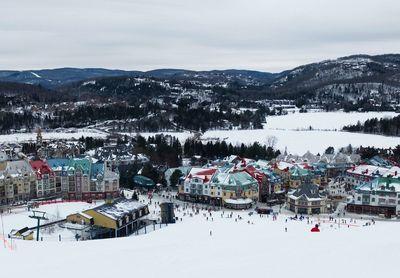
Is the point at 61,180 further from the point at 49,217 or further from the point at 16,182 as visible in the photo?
the point at 49,217

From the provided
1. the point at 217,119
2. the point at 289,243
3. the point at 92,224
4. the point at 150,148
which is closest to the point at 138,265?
the point at 289,243

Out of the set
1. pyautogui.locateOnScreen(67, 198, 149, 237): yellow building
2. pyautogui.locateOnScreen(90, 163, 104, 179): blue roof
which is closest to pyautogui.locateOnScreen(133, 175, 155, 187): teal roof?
pyautogui.locateOnScreen(90, 163, 104, 179): blue roof

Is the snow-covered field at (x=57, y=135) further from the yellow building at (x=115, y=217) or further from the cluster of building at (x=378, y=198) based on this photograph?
the cluster of building at (x=378, y=198)

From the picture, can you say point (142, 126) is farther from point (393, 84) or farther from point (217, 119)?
point (393, 84)

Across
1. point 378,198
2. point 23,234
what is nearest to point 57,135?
point 23,234

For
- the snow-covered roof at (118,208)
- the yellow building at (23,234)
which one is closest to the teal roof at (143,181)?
the snow-covered roof at (118,208)

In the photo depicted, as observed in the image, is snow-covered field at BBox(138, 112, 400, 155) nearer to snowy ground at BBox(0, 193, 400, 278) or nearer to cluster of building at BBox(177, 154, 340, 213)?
cluster of building at BBox(177, 154, 340, 213)
